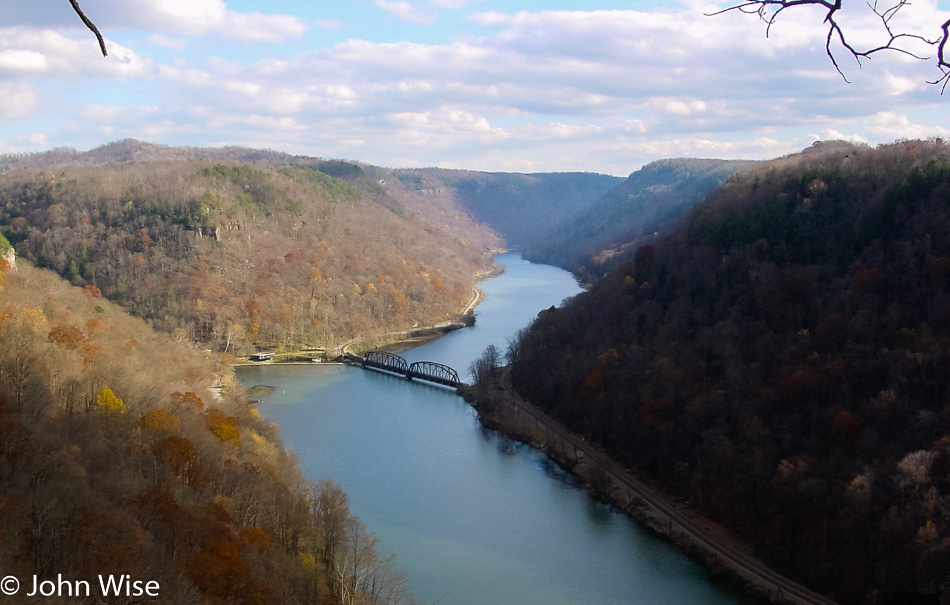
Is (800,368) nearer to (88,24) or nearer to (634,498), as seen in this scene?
(634,498)

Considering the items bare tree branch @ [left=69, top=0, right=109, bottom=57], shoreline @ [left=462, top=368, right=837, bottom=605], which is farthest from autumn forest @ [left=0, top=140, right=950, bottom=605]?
bare tree branch @ [left=69, top=0, right=109, bottom=57]

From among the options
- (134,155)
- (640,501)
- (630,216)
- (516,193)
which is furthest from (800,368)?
(516,193)

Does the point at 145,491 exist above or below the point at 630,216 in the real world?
below

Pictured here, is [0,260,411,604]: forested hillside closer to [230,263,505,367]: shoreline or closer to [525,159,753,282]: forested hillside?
[230,263,505,367]: shoreline

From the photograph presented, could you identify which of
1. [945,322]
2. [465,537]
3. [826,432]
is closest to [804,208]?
[945,322]

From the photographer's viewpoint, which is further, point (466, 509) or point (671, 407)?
point (671, 407)

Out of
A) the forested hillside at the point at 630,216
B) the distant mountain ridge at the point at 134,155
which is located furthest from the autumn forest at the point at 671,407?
the distant mountain ridge at the point at 134,155

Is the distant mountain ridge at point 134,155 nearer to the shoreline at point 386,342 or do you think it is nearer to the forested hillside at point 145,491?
the shoreline at point 386,342

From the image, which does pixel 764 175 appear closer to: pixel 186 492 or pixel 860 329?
pixel 860 329
